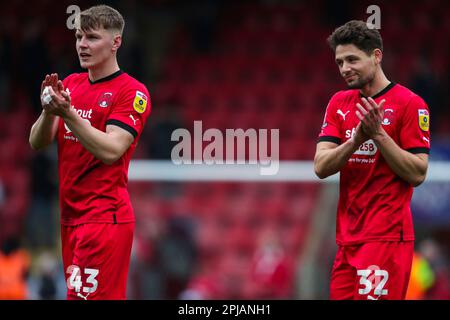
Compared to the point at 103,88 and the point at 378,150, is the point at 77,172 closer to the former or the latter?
the point at 103,88

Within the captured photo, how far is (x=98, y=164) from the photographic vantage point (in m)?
6.01

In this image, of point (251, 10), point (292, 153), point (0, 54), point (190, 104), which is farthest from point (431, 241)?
point (0, 54)

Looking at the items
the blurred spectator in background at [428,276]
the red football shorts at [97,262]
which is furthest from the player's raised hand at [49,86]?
the blurred spectator in background at [428,276]

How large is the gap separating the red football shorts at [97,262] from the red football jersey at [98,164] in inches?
2.7

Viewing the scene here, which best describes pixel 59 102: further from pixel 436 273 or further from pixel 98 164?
pixel 436 273

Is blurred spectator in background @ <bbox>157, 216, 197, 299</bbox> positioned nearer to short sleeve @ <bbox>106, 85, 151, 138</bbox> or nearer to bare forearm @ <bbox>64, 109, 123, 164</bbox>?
short sleeve @ <bbox>106, 85, 151, 138</bbox>

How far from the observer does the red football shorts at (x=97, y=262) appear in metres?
5.92

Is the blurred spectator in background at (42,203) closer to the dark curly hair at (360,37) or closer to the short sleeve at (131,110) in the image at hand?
the short sleeve at (131,110)

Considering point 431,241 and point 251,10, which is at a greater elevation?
point 251,10

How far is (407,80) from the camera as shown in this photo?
54.7 feet

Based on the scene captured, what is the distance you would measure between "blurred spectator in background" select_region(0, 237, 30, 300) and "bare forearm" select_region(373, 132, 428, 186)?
7092 millimetres

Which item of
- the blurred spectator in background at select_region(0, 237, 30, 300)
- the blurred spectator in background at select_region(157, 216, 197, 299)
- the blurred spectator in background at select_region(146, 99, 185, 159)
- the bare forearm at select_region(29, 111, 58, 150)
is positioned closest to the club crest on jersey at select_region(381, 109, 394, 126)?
the bare forearm at select_region(29, 111, 58, 150)

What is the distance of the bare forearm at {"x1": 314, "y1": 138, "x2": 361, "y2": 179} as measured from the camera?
5750 millimetres
